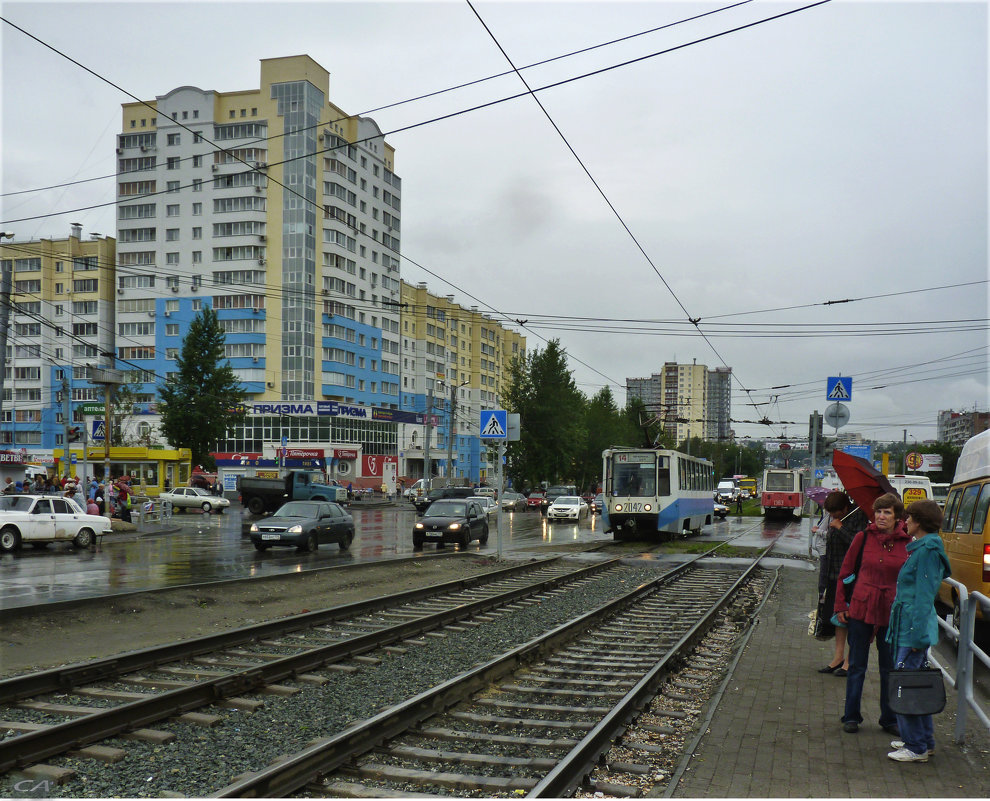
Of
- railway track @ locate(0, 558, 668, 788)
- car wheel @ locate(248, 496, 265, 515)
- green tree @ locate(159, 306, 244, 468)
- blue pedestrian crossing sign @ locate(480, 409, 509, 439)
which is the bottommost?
car wheel @ locate(248, 496, 265, 515)

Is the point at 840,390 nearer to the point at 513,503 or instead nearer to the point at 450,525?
the point at 450,525

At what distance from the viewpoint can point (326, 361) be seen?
259 ft

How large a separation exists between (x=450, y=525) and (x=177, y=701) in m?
18.9

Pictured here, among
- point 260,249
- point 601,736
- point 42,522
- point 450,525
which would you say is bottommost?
point 450,525

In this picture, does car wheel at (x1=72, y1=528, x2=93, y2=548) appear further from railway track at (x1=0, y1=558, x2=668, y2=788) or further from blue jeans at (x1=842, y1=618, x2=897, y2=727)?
blue jeans at (x1=842, y1=618, x2=897, y2=727)

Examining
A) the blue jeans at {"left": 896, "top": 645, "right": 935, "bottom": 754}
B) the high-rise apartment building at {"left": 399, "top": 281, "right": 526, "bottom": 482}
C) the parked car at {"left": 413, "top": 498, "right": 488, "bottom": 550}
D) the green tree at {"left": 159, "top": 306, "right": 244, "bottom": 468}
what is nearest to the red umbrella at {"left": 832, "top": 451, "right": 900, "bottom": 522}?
the blue jeans at {"left": 896, "top": 645, "right": 935, "bottom": 754}

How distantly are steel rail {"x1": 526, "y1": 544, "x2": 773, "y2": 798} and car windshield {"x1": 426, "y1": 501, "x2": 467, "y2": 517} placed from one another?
16.8m

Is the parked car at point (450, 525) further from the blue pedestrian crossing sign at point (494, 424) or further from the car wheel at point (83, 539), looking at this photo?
the car wheel at point (83, 539)

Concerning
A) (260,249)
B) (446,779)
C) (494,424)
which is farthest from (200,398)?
(446,779)

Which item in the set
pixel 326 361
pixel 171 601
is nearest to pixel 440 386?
pixel 326 361

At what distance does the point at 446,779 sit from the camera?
552 cm

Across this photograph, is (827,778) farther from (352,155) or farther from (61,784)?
(352,155)

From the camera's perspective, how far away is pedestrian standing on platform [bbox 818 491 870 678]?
8.37 m

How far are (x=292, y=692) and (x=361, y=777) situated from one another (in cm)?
238
